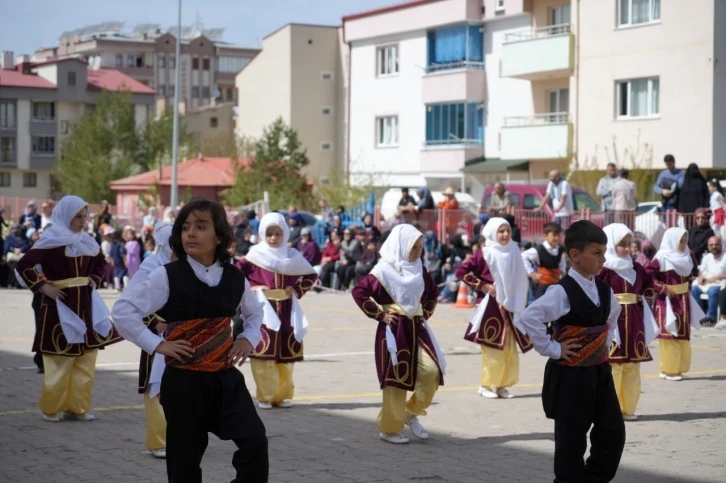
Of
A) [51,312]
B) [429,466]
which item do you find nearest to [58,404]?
[51,312]

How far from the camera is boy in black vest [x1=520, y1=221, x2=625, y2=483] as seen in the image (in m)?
7.12

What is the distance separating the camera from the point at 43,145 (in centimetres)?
9319

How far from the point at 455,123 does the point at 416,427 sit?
37.9 meters

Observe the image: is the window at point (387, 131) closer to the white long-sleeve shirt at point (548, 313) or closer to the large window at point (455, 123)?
the large window at point (455, 123)

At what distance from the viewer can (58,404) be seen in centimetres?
1062

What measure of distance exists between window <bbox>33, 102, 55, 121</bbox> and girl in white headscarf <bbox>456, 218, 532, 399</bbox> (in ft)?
273

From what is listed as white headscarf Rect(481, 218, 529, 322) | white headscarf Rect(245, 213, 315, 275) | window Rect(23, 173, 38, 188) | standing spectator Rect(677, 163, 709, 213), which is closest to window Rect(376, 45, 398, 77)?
standing spectator Rect(677, 163, 709, 213)

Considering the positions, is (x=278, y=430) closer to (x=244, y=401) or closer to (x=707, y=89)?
(x=244, y=401)

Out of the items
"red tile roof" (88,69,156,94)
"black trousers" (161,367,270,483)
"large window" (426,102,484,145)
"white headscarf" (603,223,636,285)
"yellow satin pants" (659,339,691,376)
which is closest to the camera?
"black trousers" (161,367,270,483)

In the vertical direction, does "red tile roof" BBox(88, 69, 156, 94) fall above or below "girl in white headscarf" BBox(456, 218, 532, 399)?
above

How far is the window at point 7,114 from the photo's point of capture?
89.6 meters

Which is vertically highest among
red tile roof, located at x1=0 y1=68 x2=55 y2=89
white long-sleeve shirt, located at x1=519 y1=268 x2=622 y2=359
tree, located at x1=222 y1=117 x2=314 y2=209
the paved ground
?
red tile roof, located at x1=0 y1=68 x2=55 y2=89

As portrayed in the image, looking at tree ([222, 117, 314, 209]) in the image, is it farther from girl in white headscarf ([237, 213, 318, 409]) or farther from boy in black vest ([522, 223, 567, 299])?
girl in white headscarf ([237, 213, 318, 409])

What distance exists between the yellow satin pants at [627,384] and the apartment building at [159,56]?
112724 millimetres
